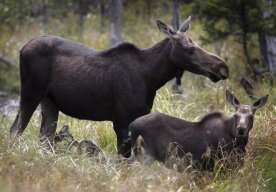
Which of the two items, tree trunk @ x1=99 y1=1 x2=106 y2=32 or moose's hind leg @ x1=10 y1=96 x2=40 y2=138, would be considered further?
tree trunk @ x1=99 y1=1 x2=106 y2=32

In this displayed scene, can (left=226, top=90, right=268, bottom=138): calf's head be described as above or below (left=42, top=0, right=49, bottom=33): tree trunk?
below

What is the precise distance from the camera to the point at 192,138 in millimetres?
9984

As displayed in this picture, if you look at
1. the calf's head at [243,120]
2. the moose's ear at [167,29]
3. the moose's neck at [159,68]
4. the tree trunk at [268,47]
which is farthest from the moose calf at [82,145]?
the tree trunk at [268,47]

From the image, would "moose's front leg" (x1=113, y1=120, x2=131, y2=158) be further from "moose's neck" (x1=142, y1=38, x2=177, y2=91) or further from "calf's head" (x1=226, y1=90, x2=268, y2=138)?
"calf's head" (x1=226, y1=90, x2=268, y2=138)

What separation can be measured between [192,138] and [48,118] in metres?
2.35

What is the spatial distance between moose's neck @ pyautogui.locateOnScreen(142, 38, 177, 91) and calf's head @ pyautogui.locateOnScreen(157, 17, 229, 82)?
3.6 inches

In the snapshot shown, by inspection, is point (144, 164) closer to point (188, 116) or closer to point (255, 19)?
point (188, 116)

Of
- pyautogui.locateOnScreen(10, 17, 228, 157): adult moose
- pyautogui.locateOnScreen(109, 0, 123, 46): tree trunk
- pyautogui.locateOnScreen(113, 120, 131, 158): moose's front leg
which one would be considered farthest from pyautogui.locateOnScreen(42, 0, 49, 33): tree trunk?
pyautogui.locateOnScreen(113, 120, 131, 158): moose's front leg

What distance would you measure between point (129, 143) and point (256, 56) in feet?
24.0

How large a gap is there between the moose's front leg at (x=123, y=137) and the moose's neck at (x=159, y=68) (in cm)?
59

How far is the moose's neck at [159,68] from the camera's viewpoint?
10.6 m

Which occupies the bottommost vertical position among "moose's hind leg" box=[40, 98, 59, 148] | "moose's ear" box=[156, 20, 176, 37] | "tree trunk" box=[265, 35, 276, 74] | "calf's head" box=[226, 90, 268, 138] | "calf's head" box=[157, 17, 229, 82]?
"moose's hind leg" box=[40, 98, 59, 148]

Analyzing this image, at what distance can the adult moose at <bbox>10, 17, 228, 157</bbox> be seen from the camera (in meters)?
10.4

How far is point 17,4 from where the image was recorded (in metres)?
22.5
